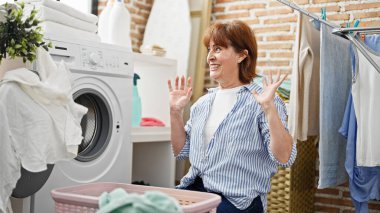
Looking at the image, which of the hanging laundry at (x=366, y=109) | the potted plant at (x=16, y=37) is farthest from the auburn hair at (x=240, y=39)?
the potted plant at (x=16, y=37)

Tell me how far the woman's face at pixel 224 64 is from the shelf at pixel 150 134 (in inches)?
36.2

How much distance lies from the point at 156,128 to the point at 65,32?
1.07 metres

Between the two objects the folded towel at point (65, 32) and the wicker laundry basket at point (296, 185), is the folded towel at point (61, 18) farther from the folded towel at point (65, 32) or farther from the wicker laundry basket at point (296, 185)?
the wicker laundry basket at point (296, 185)

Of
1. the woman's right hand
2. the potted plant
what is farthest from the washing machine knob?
the potted plant

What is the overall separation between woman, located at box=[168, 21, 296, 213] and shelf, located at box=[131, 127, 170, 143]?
0.71 m

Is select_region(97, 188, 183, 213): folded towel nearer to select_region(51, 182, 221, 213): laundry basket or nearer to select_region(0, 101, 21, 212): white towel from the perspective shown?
select_region(51, 182, 221, 213): laundry basket

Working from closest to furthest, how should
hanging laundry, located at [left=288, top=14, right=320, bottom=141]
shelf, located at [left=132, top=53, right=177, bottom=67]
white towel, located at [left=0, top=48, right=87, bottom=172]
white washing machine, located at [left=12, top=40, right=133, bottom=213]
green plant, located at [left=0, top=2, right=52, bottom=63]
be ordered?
white towel, located at [left=0, top=48, right=87, bottom=172]
green plant, located at [left=0, top=2, right=52, bottom=63]
white washing machine, located at [left=12, top=40, right=133, bottom=213]
hanging laundry, located at [left=288, top=14, right=320, bottom=141]
shelf, located at [left=132, top=53, right=177, bottom=67]

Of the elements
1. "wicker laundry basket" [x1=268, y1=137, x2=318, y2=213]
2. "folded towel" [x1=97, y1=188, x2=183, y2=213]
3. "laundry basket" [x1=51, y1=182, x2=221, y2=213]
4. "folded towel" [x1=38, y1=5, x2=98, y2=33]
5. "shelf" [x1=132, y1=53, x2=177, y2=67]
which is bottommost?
"wicker laundry basket" [x1=268, y1=137, x2=318, y2=213]

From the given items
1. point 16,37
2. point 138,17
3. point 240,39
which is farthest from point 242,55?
point 138,17

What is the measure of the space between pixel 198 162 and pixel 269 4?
192 centimetres

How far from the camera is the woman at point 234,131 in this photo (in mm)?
2049

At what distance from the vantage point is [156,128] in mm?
3305

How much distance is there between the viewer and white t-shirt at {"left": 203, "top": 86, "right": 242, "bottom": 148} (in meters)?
2.24

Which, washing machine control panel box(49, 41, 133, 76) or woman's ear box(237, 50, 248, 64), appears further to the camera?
washing machine control panel box(49, 41, 133, 76)
